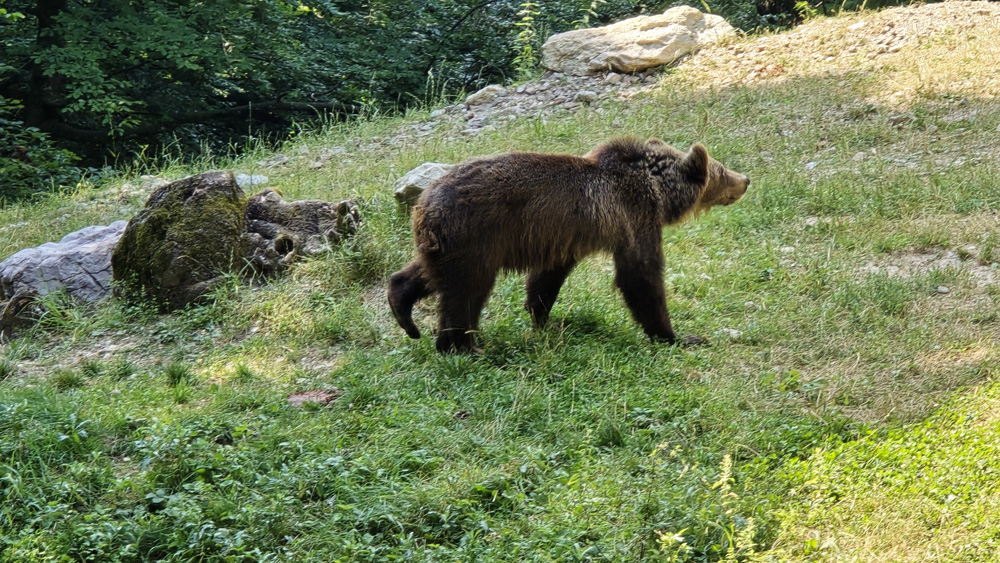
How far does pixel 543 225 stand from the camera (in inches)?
242

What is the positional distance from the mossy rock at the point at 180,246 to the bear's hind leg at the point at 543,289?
2.75m

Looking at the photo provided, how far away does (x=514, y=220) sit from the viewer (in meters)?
6.06

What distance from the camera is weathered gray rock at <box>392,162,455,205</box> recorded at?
8.38 meters

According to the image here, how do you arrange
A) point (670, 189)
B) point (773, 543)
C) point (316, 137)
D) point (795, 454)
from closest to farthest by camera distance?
point (773, 543)
point (795, 454)
point (670, 189)
point (316, 137)

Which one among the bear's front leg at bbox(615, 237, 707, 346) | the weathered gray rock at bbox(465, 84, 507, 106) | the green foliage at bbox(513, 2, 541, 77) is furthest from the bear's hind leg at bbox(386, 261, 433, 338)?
the green foliage at bbox(513, 2, 541, 77)

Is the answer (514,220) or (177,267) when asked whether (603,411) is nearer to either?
(514,220)

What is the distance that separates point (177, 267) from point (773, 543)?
5568 millimetres

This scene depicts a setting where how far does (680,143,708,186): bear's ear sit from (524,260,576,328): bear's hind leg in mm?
1184

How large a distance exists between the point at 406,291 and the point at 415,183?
2.41m

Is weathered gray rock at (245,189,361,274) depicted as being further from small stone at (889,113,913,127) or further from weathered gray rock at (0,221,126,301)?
small stone at (889,113,913,127)

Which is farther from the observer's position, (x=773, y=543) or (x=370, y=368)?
(x=370, y=368)

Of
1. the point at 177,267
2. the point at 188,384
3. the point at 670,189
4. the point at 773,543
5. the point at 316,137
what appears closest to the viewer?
the point at 773,543

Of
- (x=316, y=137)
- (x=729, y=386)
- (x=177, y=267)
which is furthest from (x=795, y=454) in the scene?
(x=316, y=137)

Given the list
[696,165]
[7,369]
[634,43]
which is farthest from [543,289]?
[634,43]
